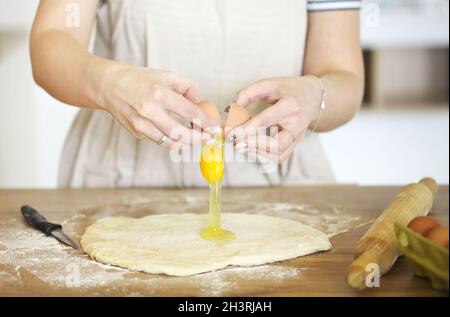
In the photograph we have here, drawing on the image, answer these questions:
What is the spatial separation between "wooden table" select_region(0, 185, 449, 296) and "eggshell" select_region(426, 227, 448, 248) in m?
0.09

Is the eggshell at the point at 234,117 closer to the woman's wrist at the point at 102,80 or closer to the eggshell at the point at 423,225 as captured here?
the woman's wrist at the point at 102,80

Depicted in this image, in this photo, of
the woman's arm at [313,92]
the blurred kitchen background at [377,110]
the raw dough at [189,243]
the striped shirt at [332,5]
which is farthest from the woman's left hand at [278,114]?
the blurred kitchen background at [377,110]

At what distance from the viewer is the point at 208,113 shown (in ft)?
3.36

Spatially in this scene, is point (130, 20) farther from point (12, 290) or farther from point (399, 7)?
point (399, 7)

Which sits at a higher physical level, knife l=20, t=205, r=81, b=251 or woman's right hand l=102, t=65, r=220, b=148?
woman's right hand l=102, t=65, r=220, b=148

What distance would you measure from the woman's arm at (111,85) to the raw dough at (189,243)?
0.17 metres

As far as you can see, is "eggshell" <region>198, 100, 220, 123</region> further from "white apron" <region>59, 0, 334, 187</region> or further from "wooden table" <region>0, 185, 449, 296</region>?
"white apron" <region>59, 0, 334, 187</region>

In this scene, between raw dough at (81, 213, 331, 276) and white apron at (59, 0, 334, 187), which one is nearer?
raw dough at (81, 213, 331, 276)

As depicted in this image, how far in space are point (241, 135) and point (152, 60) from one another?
0.48 meters

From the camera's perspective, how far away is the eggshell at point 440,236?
75 cm

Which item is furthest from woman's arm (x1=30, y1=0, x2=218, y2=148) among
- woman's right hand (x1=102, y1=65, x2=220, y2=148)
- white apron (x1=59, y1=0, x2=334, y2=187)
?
white apron (x1=59, y1=0, x2=334, y2=187)

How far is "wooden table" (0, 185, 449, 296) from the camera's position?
818 millimetres

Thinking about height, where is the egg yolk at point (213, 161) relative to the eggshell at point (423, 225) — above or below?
above

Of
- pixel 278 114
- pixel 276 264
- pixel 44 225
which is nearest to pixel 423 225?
pixel 276 264
